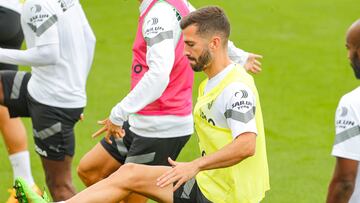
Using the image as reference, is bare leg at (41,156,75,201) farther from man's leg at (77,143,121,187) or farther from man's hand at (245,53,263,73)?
man's hand at (245,53,263,73)

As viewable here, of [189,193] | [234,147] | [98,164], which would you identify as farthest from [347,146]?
[98,164]

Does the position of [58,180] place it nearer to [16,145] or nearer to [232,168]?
[16,145]

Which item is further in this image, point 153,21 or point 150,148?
point 150,148

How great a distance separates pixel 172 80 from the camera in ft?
25.8

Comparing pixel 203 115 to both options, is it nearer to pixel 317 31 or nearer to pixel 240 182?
pixel 240 182

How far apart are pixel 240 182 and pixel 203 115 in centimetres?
51

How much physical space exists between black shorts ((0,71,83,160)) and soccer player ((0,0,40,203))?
0.92 m

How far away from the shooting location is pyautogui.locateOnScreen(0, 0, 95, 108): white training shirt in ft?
26.2

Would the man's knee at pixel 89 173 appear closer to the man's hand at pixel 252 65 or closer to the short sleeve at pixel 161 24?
the short sleeve at pixel 161 24

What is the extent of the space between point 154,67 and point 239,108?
101 cm

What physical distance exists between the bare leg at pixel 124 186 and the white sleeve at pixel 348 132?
4.76 ft


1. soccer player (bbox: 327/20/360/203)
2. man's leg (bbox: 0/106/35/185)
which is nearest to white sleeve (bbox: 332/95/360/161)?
soccer player (bbox: 327/20/360/203)

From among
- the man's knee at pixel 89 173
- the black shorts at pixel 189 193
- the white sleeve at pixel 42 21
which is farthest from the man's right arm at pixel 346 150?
the white sleeve at pixel 42 21

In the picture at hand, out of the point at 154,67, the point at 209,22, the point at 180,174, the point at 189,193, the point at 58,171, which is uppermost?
the point at 209,22
